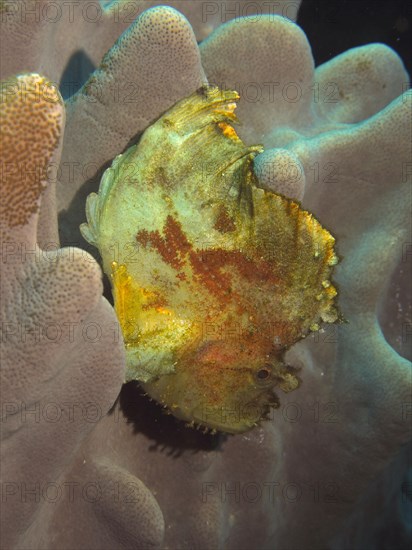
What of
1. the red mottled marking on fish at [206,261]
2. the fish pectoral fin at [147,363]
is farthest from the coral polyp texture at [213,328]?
the fish pectoral fin at [147,363]

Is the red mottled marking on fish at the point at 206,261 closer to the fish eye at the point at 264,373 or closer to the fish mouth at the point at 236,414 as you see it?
the fish eye at the point at 264,373

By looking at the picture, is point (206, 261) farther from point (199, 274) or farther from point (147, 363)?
point (147, 363)

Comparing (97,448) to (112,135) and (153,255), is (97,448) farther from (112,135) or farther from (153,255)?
(112,135)

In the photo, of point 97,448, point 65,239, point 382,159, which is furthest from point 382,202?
point 97,448

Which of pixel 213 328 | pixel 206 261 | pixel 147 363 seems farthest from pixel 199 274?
pixel 147 363

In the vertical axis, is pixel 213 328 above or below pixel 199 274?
below

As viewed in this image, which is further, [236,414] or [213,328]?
[236,414]

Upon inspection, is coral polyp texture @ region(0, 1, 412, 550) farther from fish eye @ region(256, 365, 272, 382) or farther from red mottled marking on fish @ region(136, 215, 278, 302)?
fish eye @ region(256, 365, 272, 382)
